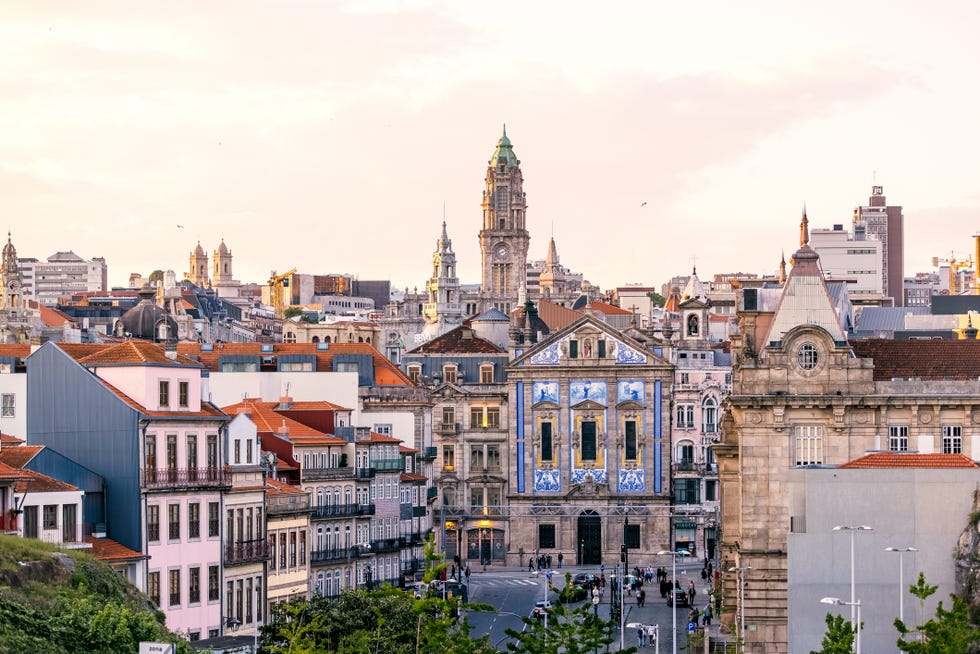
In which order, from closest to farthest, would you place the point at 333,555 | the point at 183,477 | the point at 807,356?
the point at 183,477
the point at 807,356
the point at 333,555

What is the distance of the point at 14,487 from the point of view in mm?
76750

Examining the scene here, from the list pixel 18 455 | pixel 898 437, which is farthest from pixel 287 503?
pixel 898 437

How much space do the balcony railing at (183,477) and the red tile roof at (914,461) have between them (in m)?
21.2

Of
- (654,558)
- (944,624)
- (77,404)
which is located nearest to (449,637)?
(944,624)

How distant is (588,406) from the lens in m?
167

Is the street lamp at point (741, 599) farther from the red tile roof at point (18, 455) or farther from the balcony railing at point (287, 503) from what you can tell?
the red tile roof at point (18, 455)

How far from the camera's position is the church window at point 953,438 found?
108 m

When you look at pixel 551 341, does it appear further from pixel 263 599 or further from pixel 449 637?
pixel 449 637

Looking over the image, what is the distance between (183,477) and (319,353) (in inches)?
2695

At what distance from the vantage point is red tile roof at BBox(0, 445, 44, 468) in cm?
8038

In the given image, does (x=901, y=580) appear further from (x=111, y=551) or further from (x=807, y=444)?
(x=111, y=551)

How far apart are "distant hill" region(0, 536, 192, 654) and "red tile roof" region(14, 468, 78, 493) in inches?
229

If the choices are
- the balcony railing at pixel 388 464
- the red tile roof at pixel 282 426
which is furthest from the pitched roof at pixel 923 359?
the balcony railing at pixel 388 464

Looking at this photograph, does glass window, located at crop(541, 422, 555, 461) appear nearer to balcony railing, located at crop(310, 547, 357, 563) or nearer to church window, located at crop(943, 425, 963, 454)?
balcony railing, located at crop(310, 547, 357, 563)
